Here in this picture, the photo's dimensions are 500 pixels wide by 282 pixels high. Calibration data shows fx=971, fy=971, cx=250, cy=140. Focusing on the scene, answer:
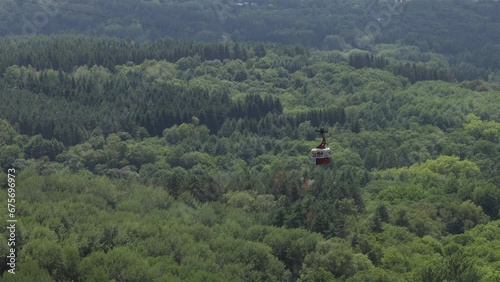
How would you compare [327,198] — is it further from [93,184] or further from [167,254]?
[167,254]

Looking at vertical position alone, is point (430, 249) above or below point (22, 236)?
below

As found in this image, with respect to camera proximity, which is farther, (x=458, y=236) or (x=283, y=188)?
(x=283, y=188)

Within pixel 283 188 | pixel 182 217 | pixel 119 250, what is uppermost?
pixel 119 250

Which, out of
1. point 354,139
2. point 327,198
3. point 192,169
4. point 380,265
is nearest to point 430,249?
point 380,265

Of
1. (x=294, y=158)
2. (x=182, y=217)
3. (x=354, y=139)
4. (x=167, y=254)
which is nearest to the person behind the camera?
(x=167, y=254)

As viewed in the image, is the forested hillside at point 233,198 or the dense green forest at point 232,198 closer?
the dense green forest at point 232,198

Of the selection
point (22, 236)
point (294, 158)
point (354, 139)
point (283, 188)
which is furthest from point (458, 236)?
point (354, 139)

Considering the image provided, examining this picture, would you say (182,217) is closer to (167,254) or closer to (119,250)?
(167,254)

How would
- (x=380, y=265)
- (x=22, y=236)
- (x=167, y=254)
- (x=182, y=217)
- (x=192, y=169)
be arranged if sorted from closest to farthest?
(x=22, y=236)
(x=167, y=254)
(x=380, y=265)
(x=182, y=217)
(x=192, y=169)

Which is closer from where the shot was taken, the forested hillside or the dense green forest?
the dense green forest
